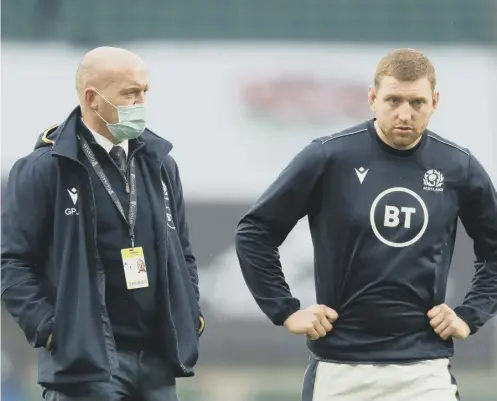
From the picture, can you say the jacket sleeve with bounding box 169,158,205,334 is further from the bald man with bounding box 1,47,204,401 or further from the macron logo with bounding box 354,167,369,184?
the macron logo with bounding box 354,167,369,184

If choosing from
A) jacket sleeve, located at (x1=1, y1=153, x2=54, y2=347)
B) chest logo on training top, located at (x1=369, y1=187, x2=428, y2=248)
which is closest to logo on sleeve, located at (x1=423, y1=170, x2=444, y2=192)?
chest logo on training top, located at (x1=369, y1=187, x2=428, y2=248)

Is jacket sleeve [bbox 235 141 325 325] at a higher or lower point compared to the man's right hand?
higher

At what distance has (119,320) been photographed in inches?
137

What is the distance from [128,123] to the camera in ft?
11.5

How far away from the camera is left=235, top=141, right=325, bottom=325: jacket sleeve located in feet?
11.3

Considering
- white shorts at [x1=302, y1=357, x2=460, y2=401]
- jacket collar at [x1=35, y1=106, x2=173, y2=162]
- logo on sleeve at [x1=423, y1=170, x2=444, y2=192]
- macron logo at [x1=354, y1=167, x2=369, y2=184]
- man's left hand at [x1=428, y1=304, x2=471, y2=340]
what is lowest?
white shorts at [x1=302, y1=357, x2=460, y2=401]

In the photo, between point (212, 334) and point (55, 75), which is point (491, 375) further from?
point (55, 75)

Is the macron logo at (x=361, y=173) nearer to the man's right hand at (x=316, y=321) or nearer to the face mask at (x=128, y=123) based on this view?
the man's right hand at (x=316, y=321)

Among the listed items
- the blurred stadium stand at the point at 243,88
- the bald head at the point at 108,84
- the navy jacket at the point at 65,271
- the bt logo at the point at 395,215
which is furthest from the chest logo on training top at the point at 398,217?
the blurred stadium stand at the point at 243,88

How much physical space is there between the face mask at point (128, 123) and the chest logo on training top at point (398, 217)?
677mm

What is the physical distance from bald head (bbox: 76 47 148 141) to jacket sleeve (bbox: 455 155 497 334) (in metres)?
0.95

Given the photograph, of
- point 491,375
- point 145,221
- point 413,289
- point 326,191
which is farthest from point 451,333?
point 491,375

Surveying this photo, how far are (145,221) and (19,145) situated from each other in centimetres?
482

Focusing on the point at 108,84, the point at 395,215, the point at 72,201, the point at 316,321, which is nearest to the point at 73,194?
the point at 72,201
